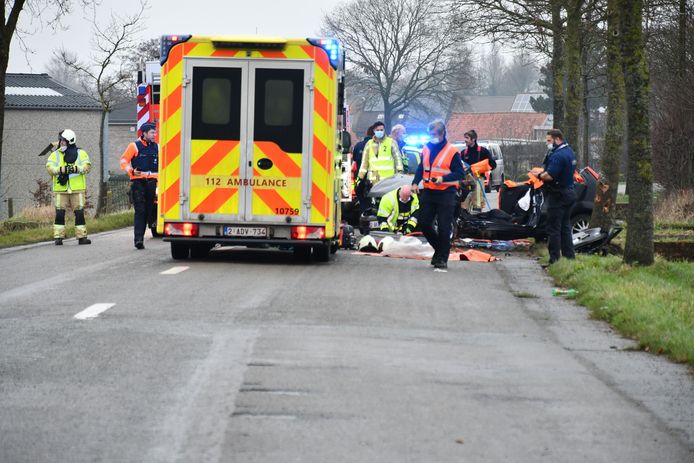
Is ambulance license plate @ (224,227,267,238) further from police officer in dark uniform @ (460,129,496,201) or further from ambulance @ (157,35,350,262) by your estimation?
police officer in dark uniform @ (460,129,496,201)

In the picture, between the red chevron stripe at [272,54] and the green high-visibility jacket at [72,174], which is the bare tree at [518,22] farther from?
the red chevron stripe at [272,54]

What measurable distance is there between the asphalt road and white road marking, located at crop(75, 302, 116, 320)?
4 centimetres

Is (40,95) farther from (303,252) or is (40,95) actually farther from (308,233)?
(308,233)

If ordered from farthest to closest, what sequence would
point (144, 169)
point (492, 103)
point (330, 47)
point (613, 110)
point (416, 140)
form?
point (492, 103)
point (416, 140)
point (613, 110)
point (144, 169)
point (330, 47)

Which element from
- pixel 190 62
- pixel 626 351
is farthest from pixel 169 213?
pixel 626 351

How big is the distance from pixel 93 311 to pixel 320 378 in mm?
3368

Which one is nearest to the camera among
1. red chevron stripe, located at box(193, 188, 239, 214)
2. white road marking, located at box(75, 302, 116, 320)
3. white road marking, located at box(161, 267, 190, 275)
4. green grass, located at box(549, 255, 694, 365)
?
green grass, located at box(549, 255, 694, 365)

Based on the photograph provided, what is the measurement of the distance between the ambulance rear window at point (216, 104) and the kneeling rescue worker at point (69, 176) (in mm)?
4946

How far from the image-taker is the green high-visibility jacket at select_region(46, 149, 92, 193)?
19.6m

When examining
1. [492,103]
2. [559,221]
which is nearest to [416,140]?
[559,221]

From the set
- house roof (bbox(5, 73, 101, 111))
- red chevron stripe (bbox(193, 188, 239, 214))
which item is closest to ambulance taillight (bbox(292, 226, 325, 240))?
red chevron stripe (bbox(193, 188, 239, 214))

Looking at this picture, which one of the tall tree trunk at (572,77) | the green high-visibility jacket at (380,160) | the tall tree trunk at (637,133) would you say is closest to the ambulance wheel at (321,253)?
the tall tree trunk at (637,133)

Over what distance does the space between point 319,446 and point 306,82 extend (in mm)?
9772

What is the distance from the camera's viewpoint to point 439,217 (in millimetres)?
15500
